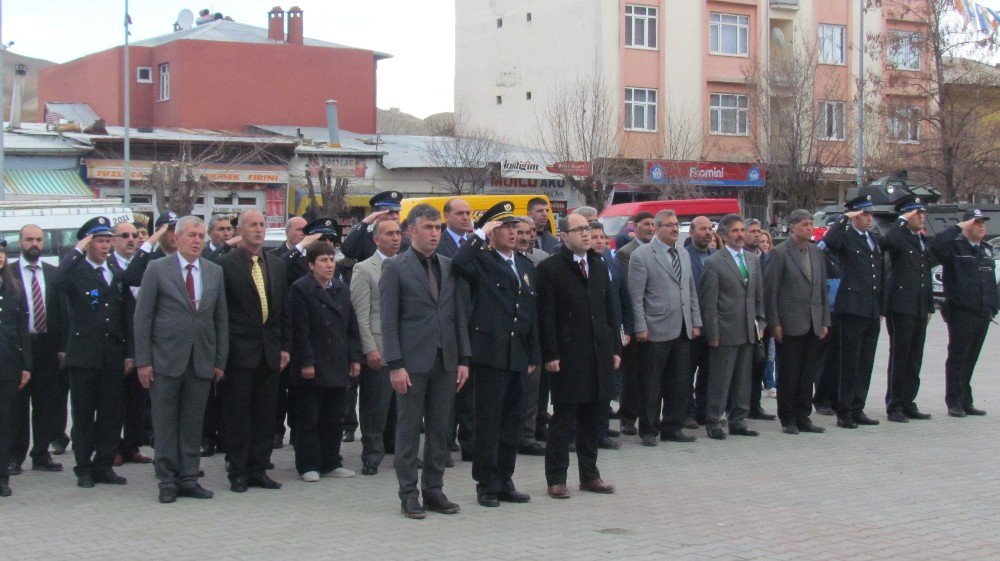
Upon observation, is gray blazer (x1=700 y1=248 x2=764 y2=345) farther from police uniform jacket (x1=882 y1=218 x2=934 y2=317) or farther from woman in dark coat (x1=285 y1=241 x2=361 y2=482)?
woman in dark coat (x1=285 y1=241 x2=361 y2=482)

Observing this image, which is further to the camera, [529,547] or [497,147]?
[497,147]

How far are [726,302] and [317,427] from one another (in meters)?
4.31

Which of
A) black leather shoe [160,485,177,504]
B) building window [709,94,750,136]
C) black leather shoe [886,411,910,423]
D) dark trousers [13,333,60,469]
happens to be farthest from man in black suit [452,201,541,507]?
building window [709,94,750,136]

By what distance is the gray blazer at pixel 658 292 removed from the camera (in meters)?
11.4

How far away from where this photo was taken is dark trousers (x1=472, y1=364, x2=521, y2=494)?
27.9 feet

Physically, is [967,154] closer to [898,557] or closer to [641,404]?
[641,404]

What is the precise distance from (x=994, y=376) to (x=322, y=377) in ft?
36.7

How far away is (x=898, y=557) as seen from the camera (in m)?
7.07

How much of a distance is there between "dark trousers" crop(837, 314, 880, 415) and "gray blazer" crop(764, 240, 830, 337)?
395mm

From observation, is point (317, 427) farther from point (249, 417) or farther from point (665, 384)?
point (665, 384)

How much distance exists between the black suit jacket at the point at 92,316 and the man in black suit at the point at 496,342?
2923 millimetres

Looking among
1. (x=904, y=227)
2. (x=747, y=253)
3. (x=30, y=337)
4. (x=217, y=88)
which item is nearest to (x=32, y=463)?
(x=30, y=337)

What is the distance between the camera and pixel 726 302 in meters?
11.8

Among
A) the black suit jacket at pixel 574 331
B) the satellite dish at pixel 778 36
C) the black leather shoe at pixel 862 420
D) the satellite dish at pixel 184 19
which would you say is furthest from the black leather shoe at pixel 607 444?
the satellite dish at pixel 184 19
